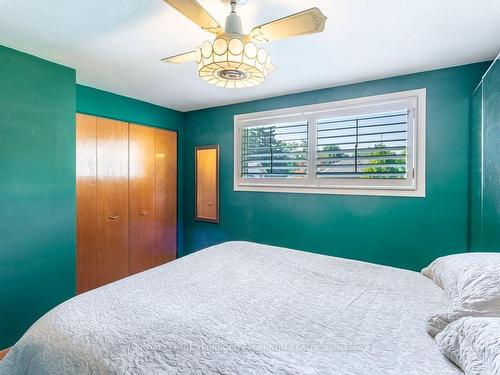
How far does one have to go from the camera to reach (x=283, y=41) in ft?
6.68

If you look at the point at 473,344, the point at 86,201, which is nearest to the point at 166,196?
the point at 86,201

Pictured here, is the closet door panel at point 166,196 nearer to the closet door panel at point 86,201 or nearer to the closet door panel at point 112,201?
the closet door panel at point 112,201

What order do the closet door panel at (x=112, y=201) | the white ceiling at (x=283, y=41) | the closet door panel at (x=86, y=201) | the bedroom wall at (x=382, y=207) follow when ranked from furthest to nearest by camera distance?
the closet door panel at (x=112, y=201) < the closet door panel at (x=86, y=201) < the bedroom wall at (x=382, y=207) < the white ceiling at (x=283, y=41)

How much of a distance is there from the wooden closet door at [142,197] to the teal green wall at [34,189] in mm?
989

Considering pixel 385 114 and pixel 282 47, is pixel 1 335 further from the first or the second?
pixel 385 114

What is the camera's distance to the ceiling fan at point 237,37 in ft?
4.30

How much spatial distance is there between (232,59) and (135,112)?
102 inches

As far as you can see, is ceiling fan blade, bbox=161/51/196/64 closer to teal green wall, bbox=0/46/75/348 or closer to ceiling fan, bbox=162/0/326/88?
ceiling fan, bbox=162/0/326/88

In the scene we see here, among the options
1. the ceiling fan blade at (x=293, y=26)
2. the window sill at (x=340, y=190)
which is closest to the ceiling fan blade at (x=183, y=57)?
the ceiling fan blade at (x=293, y=26)

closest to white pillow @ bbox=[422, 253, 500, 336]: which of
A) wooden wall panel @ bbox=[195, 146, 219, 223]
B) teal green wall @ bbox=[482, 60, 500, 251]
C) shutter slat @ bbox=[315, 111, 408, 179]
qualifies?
teal green wall @ bbox=[482, 60, 500, 251]

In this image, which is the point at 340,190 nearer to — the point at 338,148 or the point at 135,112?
the point at 338,148

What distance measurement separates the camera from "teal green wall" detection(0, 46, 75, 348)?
2.13m

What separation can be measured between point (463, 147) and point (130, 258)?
149 inches

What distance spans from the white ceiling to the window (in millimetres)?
347
